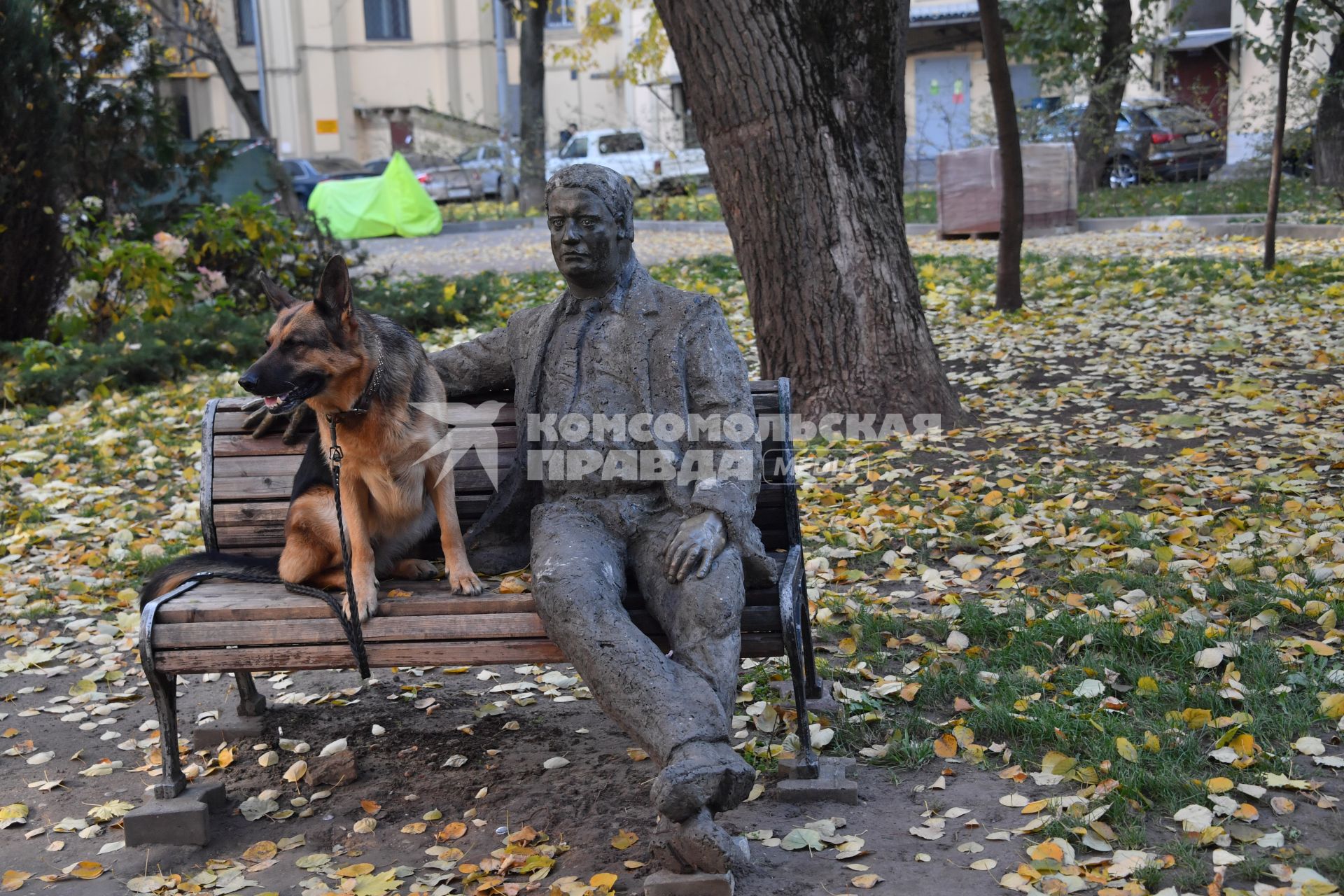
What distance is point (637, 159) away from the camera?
27156mm

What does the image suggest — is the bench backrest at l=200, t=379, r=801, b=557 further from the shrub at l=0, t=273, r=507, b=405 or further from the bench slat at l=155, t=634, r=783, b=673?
the shrub at l=0, t=273, r=507, b=405

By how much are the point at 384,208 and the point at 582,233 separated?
781 inches

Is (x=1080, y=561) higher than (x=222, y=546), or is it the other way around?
(x=222, y=546)

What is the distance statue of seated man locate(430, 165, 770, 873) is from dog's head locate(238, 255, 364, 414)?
58cm

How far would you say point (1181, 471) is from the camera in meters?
6.37

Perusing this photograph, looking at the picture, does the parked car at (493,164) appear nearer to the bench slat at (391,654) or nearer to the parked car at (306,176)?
the parked car at (306,176)

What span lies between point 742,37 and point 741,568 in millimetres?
3970

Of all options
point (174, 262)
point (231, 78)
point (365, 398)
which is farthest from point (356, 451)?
point (231, 78)

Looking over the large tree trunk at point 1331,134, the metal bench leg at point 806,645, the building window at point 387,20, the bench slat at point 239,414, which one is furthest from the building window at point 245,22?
the metal bench leg at point 806,645

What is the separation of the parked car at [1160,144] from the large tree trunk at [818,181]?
1494 cm

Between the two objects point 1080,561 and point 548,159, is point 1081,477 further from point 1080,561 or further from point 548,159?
point 548,159

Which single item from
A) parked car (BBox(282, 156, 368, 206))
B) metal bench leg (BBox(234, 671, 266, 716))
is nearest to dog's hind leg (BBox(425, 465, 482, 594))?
metal bench leg (BBox(234, 671, 266, 716))

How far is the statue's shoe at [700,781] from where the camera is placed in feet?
9.87

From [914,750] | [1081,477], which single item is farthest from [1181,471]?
[914,750]
